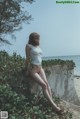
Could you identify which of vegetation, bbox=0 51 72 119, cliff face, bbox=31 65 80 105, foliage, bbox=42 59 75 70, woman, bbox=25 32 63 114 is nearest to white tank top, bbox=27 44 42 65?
woman, bbox=25 32 63 114

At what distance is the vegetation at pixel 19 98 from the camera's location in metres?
10.7

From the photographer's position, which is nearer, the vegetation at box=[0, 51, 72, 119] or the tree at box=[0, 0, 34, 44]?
the vegetation at box=[0, 51, 72, 119]

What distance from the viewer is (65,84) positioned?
17797 mm

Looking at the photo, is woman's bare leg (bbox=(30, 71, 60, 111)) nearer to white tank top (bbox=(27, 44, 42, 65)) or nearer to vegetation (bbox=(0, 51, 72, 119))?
vegetation (bbox=(0, 51, 72, 119))

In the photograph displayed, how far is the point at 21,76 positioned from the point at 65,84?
5596 millimetres

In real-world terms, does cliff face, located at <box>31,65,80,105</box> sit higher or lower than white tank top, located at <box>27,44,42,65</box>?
lower

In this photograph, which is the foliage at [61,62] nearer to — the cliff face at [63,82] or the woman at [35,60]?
the cliff face at [63,82]

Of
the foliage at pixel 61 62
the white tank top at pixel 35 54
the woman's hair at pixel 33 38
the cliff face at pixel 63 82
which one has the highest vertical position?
the woman's hair at pixel 33 38

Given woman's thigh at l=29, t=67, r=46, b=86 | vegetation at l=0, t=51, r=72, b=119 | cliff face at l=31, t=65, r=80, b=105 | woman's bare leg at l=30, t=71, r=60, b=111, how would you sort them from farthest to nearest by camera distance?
cliff face at l=31, t=65, r=80, b=105, woman's thigh at l=29, t=67, r=46, b=86, woman's bare leg at l=30, t=71, r=60, b=111, vegetation at l=0, t=51, r=72, b=119

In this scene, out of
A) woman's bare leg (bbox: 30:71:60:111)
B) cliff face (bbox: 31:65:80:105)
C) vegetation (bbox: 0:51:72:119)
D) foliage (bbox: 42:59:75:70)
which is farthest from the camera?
cliff face (bbox: 31:65:80:105)

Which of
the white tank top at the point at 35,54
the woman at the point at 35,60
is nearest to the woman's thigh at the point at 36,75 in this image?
the woman at the point at 35,60

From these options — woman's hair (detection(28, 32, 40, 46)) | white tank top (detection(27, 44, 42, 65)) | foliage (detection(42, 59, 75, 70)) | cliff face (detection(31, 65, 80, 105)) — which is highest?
woman's hair (detection(28, 32, 40, 46))

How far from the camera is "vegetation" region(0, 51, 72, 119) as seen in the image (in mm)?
10711

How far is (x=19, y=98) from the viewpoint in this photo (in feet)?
36.9
